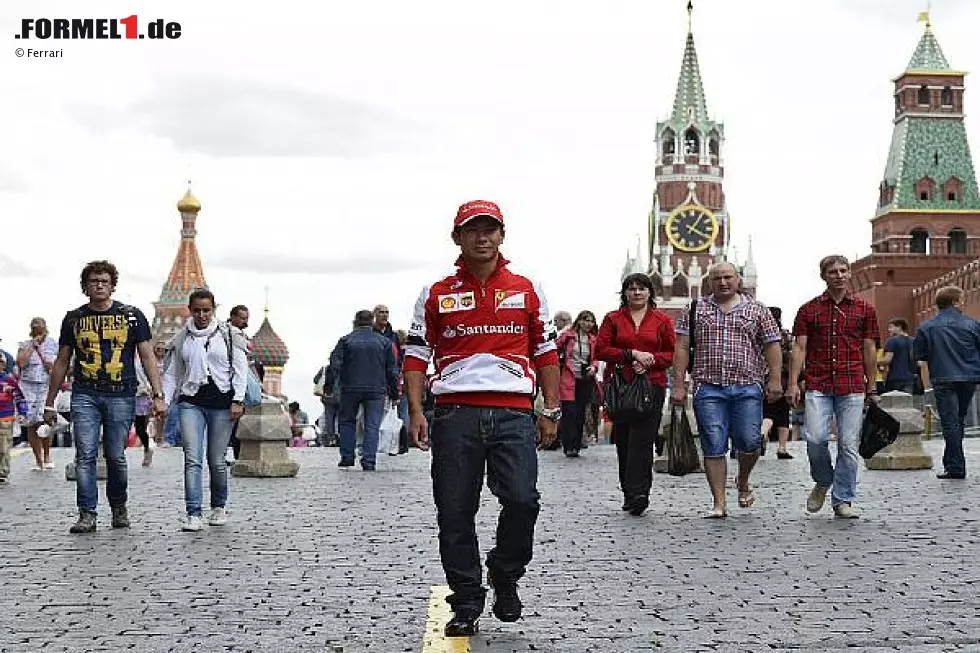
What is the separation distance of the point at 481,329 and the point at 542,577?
1.93 m

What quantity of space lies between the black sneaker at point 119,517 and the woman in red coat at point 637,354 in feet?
11.0

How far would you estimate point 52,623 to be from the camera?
7922 millimetres

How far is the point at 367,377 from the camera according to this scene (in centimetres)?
1930

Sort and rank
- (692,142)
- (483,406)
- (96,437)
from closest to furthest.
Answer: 1. (483,406)
2. (96,437)
3. (692,142)

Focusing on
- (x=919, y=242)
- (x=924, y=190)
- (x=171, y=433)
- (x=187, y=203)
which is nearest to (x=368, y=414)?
(x=171, y=433)

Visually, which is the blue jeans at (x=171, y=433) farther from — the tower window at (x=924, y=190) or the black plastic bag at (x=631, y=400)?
the tower window at (x=924, y=190)

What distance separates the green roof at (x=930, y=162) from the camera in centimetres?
11731

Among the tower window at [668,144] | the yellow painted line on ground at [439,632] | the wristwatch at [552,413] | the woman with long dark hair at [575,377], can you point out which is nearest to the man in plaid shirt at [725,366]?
the yellow painted line on ground at [439,632]

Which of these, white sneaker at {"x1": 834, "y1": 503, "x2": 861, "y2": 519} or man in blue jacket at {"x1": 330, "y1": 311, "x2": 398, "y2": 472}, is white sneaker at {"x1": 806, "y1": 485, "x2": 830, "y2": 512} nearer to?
white sneaker at {"x1": 834, "y1": 503, "x2": 861, "y2": 519}

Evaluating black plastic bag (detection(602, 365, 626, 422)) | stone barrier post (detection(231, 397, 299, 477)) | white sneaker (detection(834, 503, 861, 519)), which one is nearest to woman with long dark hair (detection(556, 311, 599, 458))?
stone barrier post (detection(231, 397, 299, 477))

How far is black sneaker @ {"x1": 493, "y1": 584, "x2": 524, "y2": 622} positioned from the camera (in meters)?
7.73

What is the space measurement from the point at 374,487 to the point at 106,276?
481 centimetres

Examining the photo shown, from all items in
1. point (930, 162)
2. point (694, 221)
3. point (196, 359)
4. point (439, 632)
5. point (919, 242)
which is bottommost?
point (439, 632)

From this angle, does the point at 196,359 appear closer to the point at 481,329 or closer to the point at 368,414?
the point at 481,329
